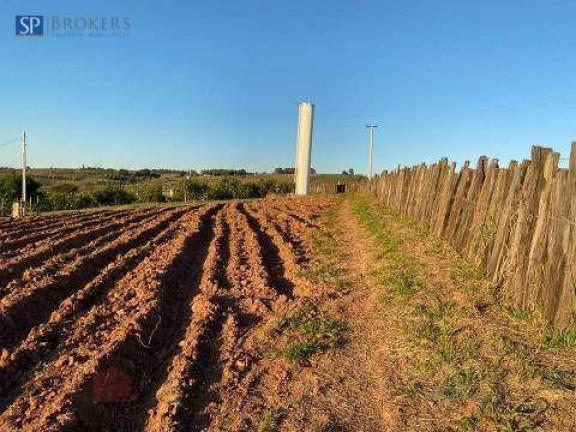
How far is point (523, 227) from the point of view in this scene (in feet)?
20.7

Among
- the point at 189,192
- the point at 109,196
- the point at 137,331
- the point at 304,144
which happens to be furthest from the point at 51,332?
the point at 189,192

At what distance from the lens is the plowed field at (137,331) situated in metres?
4.49

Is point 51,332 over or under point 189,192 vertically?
under

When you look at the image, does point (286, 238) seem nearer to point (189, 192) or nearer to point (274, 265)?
point (274, 265)

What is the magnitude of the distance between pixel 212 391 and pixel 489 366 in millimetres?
2515

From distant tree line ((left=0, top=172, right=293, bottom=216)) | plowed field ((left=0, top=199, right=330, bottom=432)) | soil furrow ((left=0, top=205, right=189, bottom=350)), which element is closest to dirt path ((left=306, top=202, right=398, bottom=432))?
plowed field ((left=0, top=199, right=330, bottom=432))

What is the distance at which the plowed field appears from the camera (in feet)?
14.7

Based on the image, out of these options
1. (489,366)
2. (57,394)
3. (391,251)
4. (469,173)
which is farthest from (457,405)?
(391,251)

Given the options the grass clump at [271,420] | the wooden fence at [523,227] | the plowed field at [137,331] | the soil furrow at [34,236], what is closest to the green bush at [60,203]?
the soil furrow at [34,236]

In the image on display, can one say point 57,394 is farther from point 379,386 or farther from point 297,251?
point 297,251

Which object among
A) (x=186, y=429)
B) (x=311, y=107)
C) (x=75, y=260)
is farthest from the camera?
(x=311, y=107)

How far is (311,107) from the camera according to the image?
38531 millimetres

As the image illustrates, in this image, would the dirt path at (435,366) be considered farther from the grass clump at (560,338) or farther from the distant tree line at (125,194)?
the distant tree line at (125,194)

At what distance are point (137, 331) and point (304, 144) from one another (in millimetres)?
33187
